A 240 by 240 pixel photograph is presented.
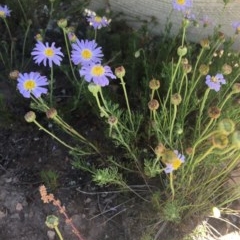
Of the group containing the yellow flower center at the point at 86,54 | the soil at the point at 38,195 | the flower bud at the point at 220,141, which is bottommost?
the soil at the point at 38,195

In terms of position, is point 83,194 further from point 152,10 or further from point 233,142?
point 152,10

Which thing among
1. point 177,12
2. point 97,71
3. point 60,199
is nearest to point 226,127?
point 97,71

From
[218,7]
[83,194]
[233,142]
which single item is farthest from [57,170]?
[218,7]

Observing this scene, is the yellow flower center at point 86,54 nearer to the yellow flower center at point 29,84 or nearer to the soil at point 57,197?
the yellow flower center at point 29,84

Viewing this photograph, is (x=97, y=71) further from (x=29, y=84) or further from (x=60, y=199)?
(x=60, y=199)

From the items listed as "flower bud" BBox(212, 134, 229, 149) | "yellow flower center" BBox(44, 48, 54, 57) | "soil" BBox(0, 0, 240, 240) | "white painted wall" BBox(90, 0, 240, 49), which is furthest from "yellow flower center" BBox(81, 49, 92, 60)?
"white painted wall" BBox(90, 0, 240, 49)

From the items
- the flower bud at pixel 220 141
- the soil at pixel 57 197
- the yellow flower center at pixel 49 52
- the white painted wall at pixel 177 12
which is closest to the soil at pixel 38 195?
the soil at pixel 57 197
